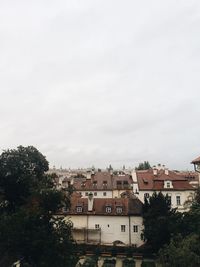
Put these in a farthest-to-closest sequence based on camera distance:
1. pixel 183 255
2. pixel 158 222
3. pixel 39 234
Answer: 1. pixel 158 222
2. pixel 39 234
3. pixel 183 255

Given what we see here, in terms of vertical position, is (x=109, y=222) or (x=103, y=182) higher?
(x=103, y=182)

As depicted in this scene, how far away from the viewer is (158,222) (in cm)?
4778

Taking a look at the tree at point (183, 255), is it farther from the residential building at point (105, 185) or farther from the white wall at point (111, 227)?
the residential building at point (105, 185)

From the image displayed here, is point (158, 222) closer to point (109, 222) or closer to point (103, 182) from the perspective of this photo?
point (109, 222)

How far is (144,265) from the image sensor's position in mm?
44312

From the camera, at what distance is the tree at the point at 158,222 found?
46766 mm

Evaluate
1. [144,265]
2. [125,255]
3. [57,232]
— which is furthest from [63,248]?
[125,255]

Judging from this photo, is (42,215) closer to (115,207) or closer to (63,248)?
(63,248)

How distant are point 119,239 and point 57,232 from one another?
21642 mm

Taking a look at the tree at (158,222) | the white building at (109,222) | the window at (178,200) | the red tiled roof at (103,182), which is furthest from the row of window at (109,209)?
the red tiled roof at (103,182)

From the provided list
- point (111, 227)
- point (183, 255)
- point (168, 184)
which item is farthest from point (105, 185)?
point (183, 255)

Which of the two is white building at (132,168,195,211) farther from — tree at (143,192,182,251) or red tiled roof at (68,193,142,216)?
tree at (143,192,182,251)

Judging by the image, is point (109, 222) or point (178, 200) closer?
point (109, 222)

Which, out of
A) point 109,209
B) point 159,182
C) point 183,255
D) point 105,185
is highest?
point 105,185
